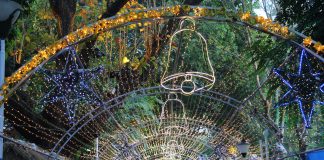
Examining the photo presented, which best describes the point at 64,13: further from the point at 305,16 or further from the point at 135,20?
the point at 305,16

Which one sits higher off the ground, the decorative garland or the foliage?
the foliage

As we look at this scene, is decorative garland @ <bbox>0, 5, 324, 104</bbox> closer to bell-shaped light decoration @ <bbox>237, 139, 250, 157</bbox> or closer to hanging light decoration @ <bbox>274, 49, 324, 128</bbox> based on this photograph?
hanging light decoration @ <bbox>274, 49, 324, 128</bbox>

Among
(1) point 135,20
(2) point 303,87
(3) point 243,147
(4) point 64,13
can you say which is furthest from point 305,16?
(4) point 64,13

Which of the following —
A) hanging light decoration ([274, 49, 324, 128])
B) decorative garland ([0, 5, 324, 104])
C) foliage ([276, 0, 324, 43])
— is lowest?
hanging light decoration ([274, 49, 324, 128])

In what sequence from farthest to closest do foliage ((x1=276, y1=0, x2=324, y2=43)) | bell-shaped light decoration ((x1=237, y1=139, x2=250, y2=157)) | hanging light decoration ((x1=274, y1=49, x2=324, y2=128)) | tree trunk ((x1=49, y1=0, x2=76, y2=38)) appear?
bell-shaped light decoration ((x1=237, y1=139, x2=250, y2=157)), tree trunk ((x1=49, y1=0, x2=76, y2=38)), foliage ((x1=276, y1=0, x2=324, y2=43)), hanging light decoration ((x1=274, y1=49, x2=324, y2=128))

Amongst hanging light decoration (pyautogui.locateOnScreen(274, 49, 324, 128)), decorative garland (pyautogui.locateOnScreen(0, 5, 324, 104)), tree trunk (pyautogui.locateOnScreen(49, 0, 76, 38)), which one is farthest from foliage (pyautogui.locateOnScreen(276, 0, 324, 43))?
tree trunk (pyautogui.locateOnScreen(49, 0, 76, 38))

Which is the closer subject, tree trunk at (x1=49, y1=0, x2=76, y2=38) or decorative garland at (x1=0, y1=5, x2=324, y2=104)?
decorative garland at (x1=0, y1=5, x2=324, y2=104)

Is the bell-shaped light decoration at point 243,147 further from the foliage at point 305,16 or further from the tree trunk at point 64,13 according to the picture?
the tree trunk at point 64,13

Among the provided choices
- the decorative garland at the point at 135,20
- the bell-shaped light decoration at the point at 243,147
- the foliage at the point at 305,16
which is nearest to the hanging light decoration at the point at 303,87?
the decorative garland at the point at 135,20
